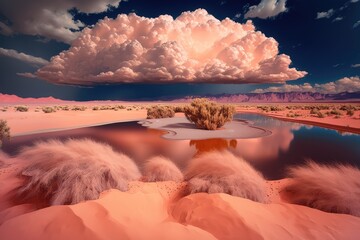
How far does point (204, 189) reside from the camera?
5.20m

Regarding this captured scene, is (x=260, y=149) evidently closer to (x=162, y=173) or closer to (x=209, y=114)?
(x=162, y=173)

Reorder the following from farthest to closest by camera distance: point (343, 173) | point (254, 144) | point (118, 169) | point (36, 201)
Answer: point (254, 144), point (118, 169), point (343, 173), point (36, 201)

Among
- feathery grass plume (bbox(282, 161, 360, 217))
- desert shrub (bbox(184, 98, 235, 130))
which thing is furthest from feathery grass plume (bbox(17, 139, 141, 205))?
desert shrub (bbox(184, 98, 235, 130))

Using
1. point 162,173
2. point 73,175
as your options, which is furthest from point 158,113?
point 73,175

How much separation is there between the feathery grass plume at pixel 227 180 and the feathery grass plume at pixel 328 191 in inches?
36.3

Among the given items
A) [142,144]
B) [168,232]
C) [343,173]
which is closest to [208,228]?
[168,232]

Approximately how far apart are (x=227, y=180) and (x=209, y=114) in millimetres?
13297

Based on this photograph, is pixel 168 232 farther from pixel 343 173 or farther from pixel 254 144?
pixel 254 144

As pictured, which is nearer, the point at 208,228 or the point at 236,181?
the point at 208,228

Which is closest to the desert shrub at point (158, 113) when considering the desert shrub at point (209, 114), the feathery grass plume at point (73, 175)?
the desert shrub at point (209, 114)

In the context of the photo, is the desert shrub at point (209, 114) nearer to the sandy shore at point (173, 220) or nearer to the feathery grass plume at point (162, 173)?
the feathery grass plume at point (162, 173)

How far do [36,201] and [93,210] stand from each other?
1968 mm

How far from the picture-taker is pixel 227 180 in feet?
17.0

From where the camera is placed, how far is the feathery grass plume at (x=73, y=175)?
4633 mm
